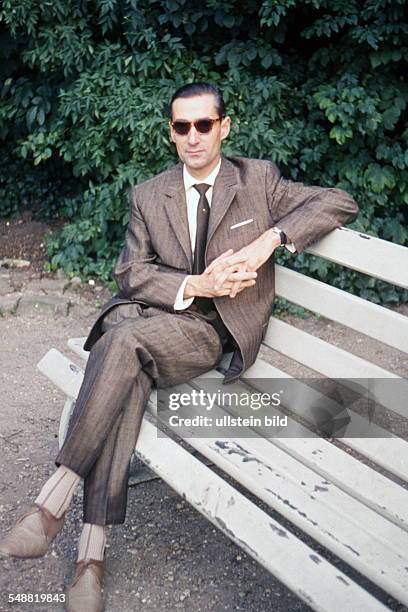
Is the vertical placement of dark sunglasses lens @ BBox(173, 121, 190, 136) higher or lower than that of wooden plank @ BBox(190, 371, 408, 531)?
higher

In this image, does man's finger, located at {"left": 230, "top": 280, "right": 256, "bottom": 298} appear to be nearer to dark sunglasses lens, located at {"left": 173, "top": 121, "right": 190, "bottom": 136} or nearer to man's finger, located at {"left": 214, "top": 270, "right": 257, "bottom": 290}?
man's finger, located at {"left": 214, "top": 270, "right": 257, "bottom": 290}

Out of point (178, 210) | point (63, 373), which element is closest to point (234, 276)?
point (178, 210)

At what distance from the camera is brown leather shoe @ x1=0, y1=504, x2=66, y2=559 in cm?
262

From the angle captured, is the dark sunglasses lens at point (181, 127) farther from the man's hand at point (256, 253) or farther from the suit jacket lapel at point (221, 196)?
the man's hand at point (256, 253)

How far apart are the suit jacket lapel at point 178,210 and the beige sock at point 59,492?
0.92 m

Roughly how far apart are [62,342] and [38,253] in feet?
5.72

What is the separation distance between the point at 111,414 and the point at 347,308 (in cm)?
89

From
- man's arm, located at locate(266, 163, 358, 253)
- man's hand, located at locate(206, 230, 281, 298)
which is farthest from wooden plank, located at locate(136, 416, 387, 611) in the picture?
man's arm, located at locate(266, 163, 358, 253)

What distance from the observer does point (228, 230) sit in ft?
10.2

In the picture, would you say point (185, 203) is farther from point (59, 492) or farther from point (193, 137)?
point (59, 492)

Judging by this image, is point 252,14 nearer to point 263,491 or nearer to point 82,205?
point 82,205

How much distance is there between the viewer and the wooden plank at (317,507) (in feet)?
6.82

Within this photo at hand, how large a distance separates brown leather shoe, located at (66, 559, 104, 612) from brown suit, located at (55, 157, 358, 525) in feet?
0.52

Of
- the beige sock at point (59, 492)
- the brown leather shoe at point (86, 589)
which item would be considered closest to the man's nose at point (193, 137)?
the beige sock at point (59, 492)
